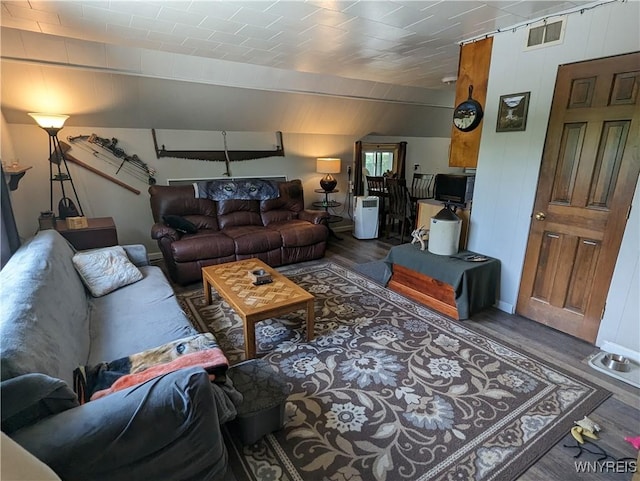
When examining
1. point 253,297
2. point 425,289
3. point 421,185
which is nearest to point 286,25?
point 253,297

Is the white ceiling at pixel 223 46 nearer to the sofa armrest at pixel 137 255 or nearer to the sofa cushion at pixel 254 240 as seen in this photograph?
the sofa cushion at pixel 254 240

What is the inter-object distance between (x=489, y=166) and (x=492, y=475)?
247cm

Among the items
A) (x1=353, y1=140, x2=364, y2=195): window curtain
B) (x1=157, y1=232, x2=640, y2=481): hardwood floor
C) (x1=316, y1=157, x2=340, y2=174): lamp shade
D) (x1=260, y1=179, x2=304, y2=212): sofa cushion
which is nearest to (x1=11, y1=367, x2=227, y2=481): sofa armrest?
(x1=157, y1=232, x2=640, y2=481): hardwood floor

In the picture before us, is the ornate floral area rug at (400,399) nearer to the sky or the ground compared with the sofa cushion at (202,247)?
nearer to the ground

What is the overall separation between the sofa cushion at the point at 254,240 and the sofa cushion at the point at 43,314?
1649 mm

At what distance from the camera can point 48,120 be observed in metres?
3.15

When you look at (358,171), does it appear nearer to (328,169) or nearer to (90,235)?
(328,169)

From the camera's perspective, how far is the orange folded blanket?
137 cm

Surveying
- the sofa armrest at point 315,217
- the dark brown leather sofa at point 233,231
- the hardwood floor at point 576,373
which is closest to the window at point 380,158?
the dark brown leather sofa at point 233,231

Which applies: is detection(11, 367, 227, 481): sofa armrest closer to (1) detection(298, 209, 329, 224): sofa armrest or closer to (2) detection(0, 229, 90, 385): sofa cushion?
(2) detection(0, 229, 90, 385): sofa cushion

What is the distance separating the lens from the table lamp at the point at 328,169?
5207 mm

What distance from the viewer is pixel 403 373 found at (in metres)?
2.19

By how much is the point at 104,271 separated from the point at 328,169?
11.4ft

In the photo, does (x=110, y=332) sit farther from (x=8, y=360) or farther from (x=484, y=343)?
(x=484, y=343)
